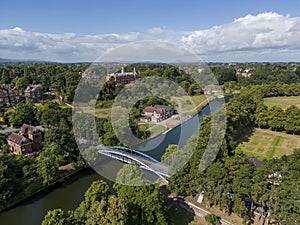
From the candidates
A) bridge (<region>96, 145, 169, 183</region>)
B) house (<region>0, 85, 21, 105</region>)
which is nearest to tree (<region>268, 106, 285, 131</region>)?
bridge (<region>96, 145, 169, 183</region>)

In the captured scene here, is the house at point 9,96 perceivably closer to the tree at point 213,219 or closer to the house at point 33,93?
the house at point 33,93

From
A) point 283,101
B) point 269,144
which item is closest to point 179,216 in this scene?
point 269,144

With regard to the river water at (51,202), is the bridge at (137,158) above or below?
above

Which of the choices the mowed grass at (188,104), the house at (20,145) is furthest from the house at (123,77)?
the house at (20,145)

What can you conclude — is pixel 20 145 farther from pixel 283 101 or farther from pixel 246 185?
pixel 283 101

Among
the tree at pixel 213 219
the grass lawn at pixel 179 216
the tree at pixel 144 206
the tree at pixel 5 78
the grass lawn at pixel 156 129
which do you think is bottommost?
the grass lawn at pixel 179 216

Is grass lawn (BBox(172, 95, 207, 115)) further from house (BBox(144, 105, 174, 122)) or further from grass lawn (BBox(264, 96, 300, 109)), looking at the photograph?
grass lawn (BBox(264, 96, 300, 109))
